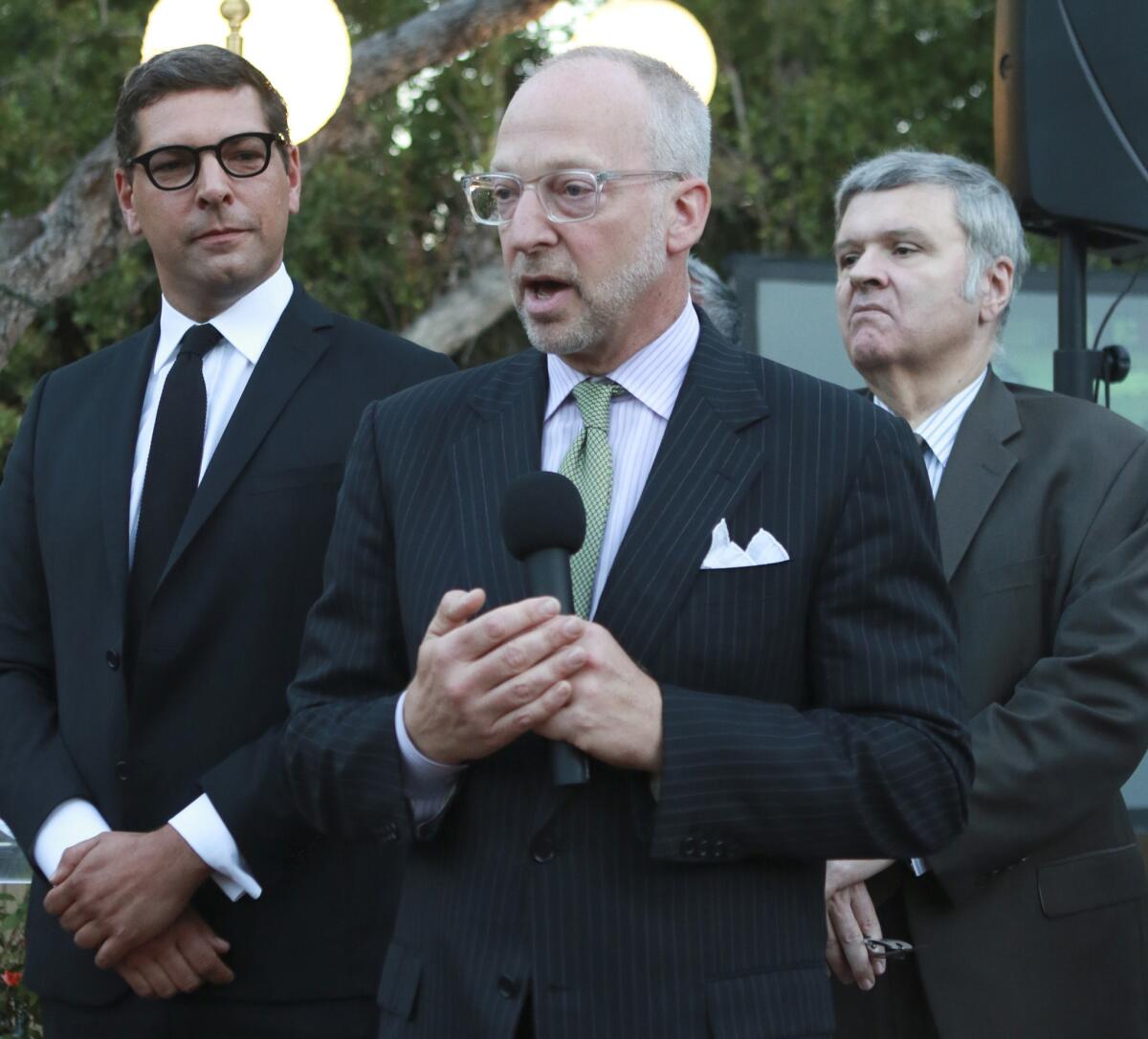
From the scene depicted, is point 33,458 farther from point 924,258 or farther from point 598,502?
point 924,258

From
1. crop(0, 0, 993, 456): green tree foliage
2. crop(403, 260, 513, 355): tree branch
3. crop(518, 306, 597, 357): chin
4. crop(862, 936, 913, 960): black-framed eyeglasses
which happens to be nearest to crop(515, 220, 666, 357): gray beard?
crop(518, 306, 597, 357): chin

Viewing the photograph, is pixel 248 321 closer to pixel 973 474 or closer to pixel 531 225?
pixel 531 225

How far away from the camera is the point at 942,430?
3756 millimetres

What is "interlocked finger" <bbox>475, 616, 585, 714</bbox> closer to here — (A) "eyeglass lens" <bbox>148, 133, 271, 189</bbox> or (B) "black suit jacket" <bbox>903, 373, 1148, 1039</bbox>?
(B) "black suit jacket" <bbox>903, 373, 1148, 1039</bbox>

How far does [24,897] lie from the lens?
4.77 metres

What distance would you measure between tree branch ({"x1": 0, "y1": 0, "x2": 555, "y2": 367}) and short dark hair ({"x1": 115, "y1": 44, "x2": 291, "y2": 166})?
14.1 ft

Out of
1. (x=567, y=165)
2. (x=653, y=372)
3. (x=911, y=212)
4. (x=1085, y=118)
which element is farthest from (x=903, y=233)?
(x=567, y=165)

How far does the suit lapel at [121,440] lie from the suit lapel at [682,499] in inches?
43.6

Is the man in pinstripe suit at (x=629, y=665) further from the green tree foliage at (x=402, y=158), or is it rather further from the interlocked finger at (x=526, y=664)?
the green tree foliage at (x=402, y=158)

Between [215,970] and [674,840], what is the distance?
3.53 feet

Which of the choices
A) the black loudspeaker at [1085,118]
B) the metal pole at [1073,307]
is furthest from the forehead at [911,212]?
the metal pole at [1073,307]

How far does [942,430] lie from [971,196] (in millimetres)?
568

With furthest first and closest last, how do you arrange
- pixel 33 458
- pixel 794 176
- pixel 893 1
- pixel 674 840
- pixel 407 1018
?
pixel 893 1 < pixel 794 176 < pixel 33 458 < pixel 407 1018 < pixel 674 840

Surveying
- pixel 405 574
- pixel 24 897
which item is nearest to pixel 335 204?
pixel 24 897
